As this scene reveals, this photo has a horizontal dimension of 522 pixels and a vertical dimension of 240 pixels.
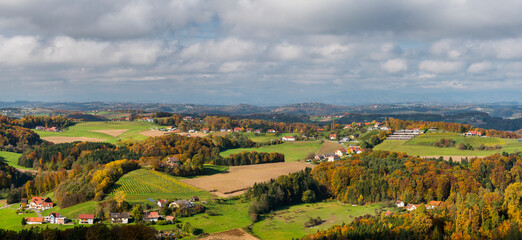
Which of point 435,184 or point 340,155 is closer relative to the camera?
point 435,184

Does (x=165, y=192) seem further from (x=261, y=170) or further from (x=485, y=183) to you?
(x=485, y=183)

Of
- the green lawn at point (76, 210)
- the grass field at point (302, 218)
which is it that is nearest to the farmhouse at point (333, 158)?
the grass field at point (302, 218)

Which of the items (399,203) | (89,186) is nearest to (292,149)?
(399,203)

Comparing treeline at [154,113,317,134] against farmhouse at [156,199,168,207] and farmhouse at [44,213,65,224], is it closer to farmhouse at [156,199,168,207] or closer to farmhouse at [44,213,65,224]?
farmhouse at [156,199,168,207]

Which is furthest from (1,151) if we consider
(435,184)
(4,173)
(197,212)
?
(435,184)

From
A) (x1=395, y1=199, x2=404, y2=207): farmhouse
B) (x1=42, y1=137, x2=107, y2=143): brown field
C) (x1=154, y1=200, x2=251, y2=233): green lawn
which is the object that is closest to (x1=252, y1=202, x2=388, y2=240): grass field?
(x1=395, y1=199, x2=404, y2=207): farmhouse

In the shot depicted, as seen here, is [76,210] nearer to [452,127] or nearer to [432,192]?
[432,192]
